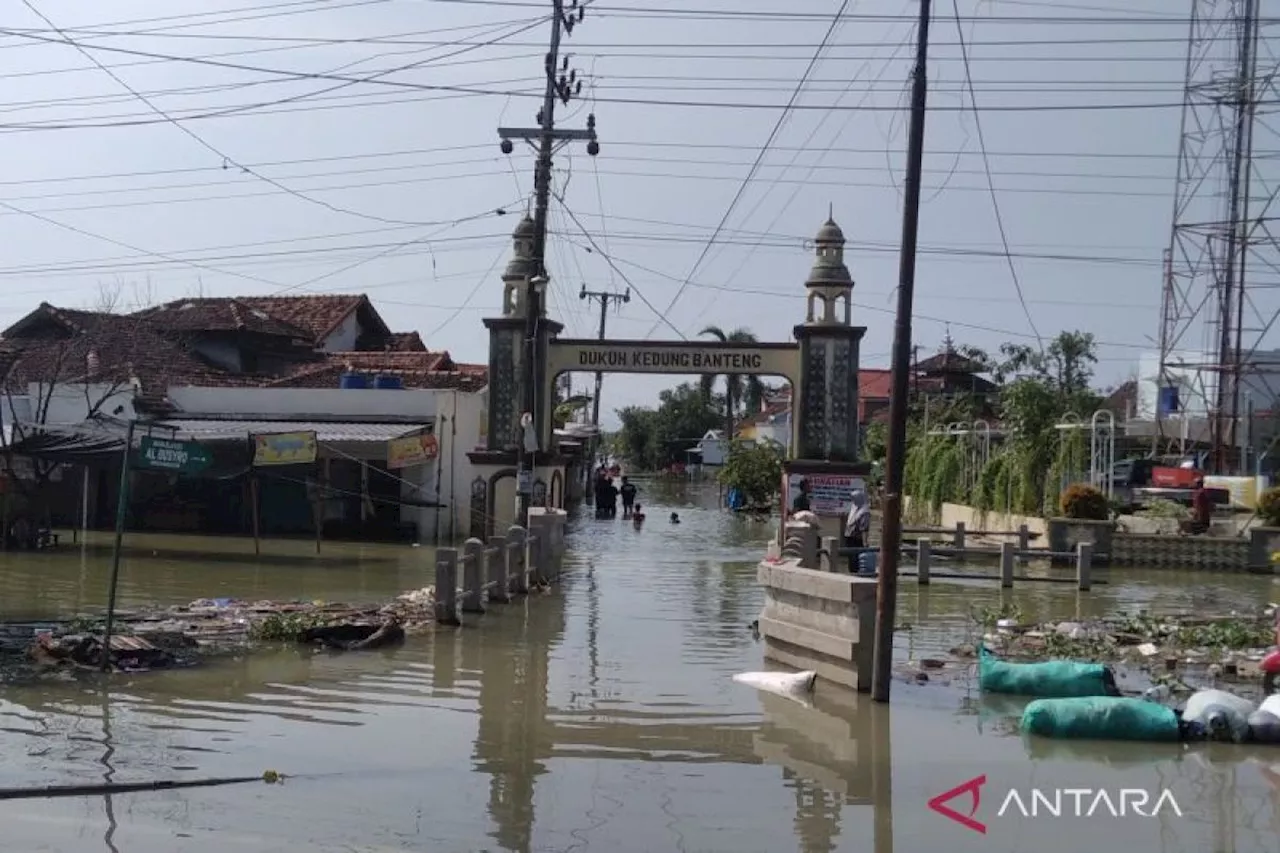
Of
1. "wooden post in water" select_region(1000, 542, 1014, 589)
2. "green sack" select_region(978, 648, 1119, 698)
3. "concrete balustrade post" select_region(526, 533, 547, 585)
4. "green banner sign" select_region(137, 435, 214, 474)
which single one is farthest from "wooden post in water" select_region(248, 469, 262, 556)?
"green sack" select_region(978, 648, 1119, 698)

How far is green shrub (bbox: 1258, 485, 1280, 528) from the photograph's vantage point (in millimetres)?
30609

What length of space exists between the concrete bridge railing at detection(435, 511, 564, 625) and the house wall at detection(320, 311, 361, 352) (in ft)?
79.1

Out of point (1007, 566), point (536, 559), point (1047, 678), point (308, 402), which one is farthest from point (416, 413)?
point (1047, 678)

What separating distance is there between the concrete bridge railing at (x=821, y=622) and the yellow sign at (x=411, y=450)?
17164 millimetres

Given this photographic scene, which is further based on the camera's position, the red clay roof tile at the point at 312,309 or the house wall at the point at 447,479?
the red clay roof tile at the point at 312,309

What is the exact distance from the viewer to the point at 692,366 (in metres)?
A: 32.1

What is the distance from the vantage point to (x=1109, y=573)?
2894 cm

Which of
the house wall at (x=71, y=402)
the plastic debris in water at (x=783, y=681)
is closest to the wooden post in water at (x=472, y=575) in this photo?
the plastic debris in water at (x=783, y=681)

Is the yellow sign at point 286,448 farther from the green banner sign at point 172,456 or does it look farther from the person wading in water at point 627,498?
the person wading in water at point 627,498

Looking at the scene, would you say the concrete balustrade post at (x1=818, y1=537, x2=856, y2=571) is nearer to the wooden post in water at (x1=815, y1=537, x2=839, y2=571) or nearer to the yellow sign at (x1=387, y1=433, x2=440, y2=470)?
the wooden post in water at (x1=815, y1=537, x2=839, y2=571)

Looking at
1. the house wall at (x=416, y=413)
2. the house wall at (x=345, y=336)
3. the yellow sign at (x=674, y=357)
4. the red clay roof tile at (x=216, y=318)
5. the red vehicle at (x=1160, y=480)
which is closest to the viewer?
the yellow sign at (x=674, y=357)

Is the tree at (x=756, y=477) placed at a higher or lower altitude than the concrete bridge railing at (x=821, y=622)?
higher

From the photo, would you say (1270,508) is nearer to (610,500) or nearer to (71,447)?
(610,500)

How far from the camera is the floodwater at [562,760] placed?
888 cm
